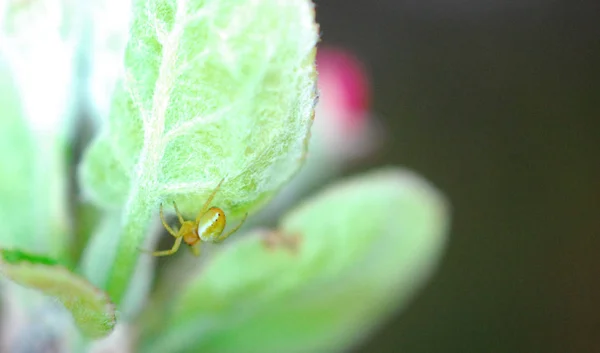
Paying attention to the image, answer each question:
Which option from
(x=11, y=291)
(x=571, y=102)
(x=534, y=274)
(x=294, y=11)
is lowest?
(x=534, y=274)

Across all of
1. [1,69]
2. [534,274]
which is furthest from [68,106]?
[534,274]

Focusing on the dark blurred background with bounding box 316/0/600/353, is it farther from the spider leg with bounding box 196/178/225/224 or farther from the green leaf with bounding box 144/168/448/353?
the spider leg with bounding box 196/178/225/224

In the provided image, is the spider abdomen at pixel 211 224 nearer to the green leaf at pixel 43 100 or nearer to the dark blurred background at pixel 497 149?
the green leaf at pixel 43 100

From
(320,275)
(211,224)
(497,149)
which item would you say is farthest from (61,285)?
(497,149)

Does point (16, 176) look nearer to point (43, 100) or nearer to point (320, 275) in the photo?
point (43, 100)

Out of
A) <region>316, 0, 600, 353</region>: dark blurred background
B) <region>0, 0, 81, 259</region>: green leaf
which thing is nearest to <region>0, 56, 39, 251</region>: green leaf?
<region>0, 0, 81, 259</region>: green leaf

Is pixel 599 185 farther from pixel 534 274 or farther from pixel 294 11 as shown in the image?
pixel 294 11

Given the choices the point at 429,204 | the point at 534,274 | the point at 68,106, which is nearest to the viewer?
the point at 68,106
